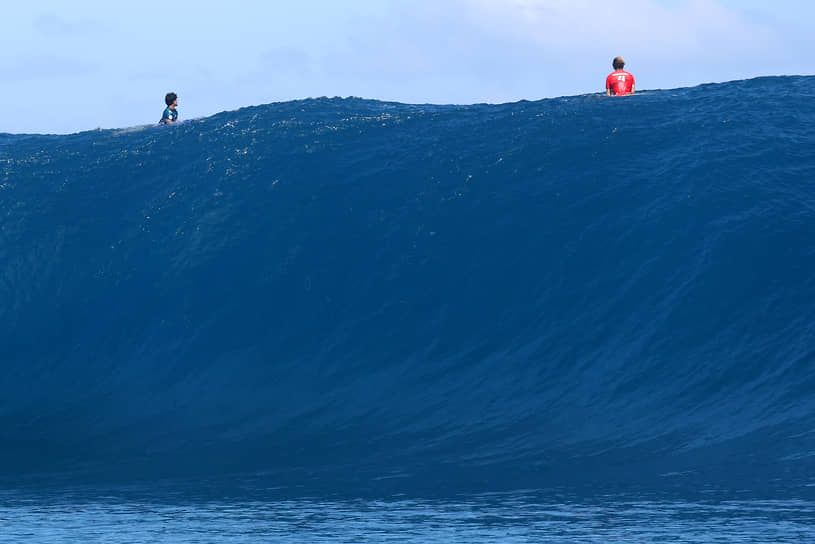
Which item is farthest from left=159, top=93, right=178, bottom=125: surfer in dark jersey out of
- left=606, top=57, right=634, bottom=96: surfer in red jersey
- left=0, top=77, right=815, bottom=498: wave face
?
left=606, top=57, right=634, bottom=96: surfer in red jersey

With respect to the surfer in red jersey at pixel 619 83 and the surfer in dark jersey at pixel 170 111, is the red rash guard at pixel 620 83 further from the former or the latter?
the surfer in dark jersey at pixel 170 111

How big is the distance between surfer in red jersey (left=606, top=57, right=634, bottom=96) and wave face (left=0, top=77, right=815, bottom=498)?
56 centimetres

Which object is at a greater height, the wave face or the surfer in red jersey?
the surfer in red jersey

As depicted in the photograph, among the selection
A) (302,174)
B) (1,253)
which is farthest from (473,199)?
(1,253)

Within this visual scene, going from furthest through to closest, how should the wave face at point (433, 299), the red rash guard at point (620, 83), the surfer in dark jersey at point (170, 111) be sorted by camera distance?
the surfer in dark jersey at point (170, 111), the red rash guard at point (620, 83), the wave face at point (433, 299)

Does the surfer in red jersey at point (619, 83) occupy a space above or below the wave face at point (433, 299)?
above

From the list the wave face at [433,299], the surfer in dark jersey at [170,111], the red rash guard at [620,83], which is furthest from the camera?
the surfer in dark jersey at [170,111]

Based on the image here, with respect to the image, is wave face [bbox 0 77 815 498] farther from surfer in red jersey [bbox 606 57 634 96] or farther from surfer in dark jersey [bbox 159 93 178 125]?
surfer in dark jersey [bbox 159 93 178 125]

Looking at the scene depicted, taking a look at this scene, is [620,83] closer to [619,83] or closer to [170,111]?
[619,83]

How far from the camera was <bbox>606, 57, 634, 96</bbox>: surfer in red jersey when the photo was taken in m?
21.6

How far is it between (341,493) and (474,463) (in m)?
1.86

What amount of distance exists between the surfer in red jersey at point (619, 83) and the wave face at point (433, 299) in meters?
0.56

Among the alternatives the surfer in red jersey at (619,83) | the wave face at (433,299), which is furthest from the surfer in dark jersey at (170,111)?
the surfer in red jersey at (619,83)

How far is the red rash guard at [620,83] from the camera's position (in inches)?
849
